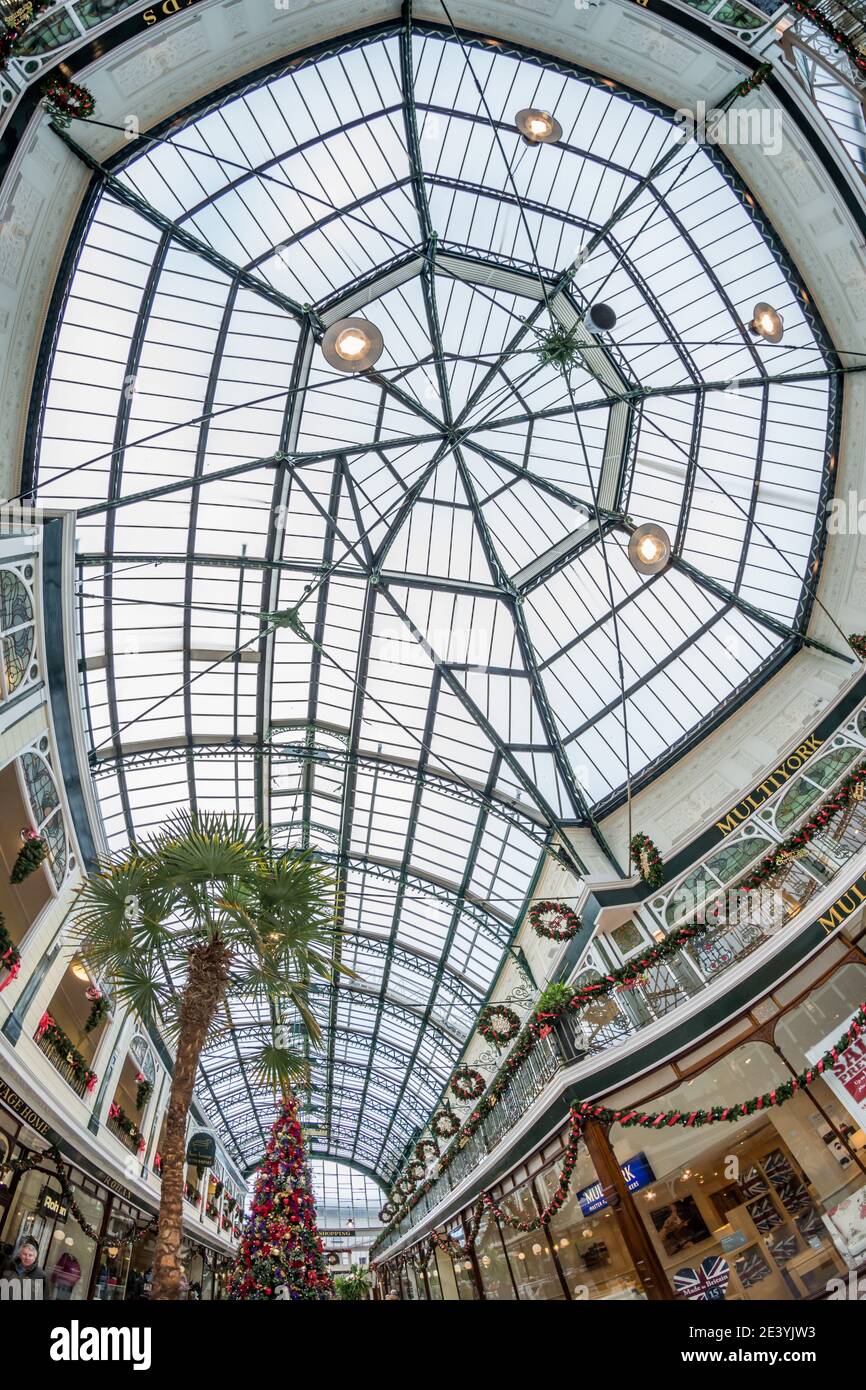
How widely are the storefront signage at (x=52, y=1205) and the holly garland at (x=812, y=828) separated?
1890 centimetres

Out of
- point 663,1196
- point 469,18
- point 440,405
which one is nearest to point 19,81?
point 469,18

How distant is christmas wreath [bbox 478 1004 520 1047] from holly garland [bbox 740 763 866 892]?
389 inches

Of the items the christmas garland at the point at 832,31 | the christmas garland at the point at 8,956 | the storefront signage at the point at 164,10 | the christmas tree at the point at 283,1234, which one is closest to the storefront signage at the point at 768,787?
the christmas garland at the point at 832,31

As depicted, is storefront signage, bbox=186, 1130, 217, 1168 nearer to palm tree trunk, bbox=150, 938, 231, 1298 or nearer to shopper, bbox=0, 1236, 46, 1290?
shopper, bbox=0, 1236, 46, 1290

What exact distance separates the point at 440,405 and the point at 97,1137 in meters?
23.6

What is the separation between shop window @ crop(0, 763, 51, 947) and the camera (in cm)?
1573

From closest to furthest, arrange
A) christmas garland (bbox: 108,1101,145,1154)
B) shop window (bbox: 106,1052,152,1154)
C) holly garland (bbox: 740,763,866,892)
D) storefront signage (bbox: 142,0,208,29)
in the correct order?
storefront signage (bbox: 142,0,208,29) → holly garland (bbox: 740,763,866,892) → christmas garland (bbox: 108,1101,145,1154) → shop window (bbox: 106,1052,152,1154)

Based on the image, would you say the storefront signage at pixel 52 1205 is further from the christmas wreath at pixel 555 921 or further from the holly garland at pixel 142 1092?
the christmas wreath at pixel 555 921

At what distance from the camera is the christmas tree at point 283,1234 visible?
20.7 metres

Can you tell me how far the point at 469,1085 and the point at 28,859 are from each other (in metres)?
19.7

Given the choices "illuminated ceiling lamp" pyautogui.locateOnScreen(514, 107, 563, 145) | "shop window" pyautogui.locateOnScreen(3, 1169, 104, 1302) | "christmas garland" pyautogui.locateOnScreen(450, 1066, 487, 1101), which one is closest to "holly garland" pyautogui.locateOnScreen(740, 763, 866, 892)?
"illuminated ceiling lamp" pyautogui.locateOnScreen(514, 107, 563, 145)

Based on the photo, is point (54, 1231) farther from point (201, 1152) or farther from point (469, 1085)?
point (201, 1152)

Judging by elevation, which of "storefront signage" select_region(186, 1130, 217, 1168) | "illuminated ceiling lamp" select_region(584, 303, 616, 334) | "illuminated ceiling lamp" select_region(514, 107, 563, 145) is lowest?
"illuminated ceiling lamp" select_region(514, 107, 563, 145)
